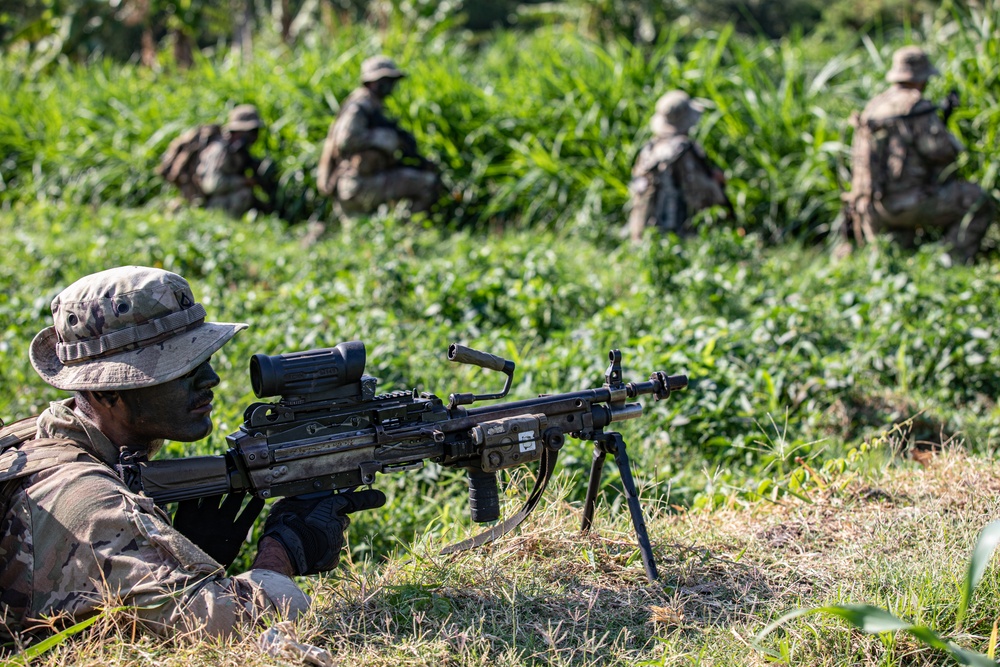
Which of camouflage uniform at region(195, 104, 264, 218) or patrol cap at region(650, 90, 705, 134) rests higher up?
patrol cap at region(650, 90, 705, 134)

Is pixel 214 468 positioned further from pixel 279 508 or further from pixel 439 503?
pixel 439 503

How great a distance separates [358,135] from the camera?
9875 millimetres

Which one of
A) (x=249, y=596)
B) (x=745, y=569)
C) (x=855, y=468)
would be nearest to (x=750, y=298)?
(x=855, y=468)

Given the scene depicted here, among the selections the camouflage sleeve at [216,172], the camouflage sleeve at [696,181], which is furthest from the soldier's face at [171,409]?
the camouflage sleeve at [216,172]

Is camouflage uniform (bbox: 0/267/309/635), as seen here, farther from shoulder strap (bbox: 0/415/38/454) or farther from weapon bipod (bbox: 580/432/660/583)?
weapon bipod (bbox: 580/432/660/583)

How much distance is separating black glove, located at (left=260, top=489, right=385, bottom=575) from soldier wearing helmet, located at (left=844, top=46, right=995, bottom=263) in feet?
21.1

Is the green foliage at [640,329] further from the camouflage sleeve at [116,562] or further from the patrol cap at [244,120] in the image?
the patrol cap at [244,120]

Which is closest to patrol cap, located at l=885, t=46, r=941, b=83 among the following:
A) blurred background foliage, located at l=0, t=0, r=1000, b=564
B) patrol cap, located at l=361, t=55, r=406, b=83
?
blurred background foliage, located at l=0, t=0, r=1000, b=564

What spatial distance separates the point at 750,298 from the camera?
704cm

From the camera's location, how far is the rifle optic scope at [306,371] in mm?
2980

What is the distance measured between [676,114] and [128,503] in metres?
7.13

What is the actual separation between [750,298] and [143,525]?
517 centimetres

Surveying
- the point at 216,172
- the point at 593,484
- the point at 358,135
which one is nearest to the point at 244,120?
the point at 216,172

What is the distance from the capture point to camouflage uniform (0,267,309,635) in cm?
270
